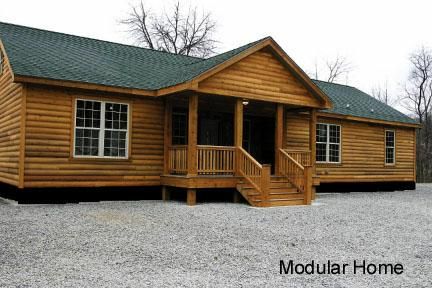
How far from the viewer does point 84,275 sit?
17.6 feet

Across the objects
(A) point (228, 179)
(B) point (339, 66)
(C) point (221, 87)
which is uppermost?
(B) point (339, 66)

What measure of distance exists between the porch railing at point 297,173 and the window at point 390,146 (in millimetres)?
8845

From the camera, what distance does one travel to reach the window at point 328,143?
18.0 meters

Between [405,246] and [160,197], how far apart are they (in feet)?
25.5

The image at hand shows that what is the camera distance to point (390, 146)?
20875 millimetres

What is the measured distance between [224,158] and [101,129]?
355 cm

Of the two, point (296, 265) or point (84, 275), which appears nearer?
point (84, 275)

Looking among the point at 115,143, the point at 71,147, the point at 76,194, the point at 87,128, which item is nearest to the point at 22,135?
the point at 71,147

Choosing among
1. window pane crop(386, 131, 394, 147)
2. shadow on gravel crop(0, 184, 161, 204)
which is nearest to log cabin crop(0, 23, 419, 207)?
shadow on gravel crop(0, 184, 161, 204)

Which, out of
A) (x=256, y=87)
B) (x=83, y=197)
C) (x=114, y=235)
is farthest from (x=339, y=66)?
(x=114, y=235)

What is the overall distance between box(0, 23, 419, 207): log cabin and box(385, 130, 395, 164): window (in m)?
7.27

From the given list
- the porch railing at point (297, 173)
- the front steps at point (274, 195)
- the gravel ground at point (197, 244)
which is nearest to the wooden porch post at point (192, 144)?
the gravel ground at point (197, 244)

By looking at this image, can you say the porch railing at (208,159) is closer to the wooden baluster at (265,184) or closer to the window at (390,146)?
the wooden baluster at (265,184)

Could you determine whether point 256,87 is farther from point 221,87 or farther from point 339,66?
point 339,66
